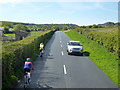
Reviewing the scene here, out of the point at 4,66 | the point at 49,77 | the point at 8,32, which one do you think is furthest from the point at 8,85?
the point at 8,32

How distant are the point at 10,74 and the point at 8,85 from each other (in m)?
1.26

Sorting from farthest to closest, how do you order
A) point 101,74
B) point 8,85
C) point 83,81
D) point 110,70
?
1. point 110,70
2. point 101,74
3. point 83,81
4. point 8,85

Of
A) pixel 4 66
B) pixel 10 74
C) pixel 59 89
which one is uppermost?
pixel 4 66

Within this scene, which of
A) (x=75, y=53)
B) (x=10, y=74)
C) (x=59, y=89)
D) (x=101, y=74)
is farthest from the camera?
(x=75, y=53)

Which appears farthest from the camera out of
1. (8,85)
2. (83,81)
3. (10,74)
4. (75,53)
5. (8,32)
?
(8,32)

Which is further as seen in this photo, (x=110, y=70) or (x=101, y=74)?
(x=110, y=70)

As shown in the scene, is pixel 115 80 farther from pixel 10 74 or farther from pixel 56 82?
pixel 10 74

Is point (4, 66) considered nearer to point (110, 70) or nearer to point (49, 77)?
point (49, 77)

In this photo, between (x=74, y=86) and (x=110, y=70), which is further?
(x=110, y=70)

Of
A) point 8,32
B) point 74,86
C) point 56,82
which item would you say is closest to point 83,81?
point 74,86

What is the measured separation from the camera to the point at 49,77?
928 cm

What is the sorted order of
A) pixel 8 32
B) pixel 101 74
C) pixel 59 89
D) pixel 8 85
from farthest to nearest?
pixel 8 32 → pixel 101 74 → pixel 59 89 → pixel 8 85

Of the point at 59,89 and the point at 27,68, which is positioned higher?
the point at 27,68

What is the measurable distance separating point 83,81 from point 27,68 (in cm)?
340
